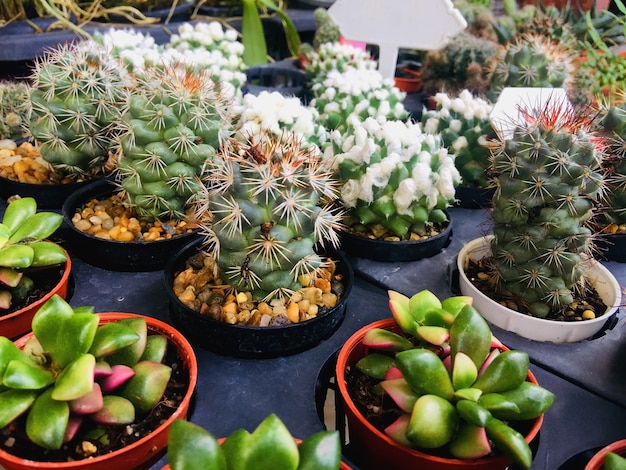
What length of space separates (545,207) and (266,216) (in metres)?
0.57

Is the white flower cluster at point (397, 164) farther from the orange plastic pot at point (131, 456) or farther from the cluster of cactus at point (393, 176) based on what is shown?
the orange plastic pot at point (131, 456)

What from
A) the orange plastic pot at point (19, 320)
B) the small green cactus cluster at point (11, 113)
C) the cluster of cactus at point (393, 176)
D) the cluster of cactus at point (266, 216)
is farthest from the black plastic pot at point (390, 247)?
the small green cactus cluster at point (11, 113)

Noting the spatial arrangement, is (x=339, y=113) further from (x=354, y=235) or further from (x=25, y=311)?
(x=25, y=311)

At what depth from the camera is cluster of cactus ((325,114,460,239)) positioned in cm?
126

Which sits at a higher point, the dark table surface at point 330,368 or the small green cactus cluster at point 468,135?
the small green cactus cluster at point 468,135

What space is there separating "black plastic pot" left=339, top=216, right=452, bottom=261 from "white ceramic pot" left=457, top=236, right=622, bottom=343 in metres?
0.15

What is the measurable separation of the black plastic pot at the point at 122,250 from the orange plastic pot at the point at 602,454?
88 cm

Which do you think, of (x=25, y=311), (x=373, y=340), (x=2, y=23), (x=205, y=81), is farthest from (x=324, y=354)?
(x=2, y=23)

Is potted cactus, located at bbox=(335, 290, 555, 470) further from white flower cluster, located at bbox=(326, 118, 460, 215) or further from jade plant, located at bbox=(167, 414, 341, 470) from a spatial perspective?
white flower cluster, located at bbox=(326, 118, 460, 215)

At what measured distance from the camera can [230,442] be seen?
624 mm

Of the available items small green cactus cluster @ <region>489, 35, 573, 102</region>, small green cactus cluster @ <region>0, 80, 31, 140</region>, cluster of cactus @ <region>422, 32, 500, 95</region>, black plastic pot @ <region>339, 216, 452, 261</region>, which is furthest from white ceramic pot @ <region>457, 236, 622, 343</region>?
small green cactus cluster @ <region>0, 80, 31, 140</region>

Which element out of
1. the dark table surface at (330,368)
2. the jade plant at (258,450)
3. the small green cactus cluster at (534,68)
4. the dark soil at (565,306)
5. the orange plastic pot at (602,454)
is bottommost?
the dark table surface at (330,368)

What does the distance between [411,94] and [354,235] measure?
1568 millimetres

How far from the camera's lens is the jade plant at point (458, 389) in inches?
27.1
